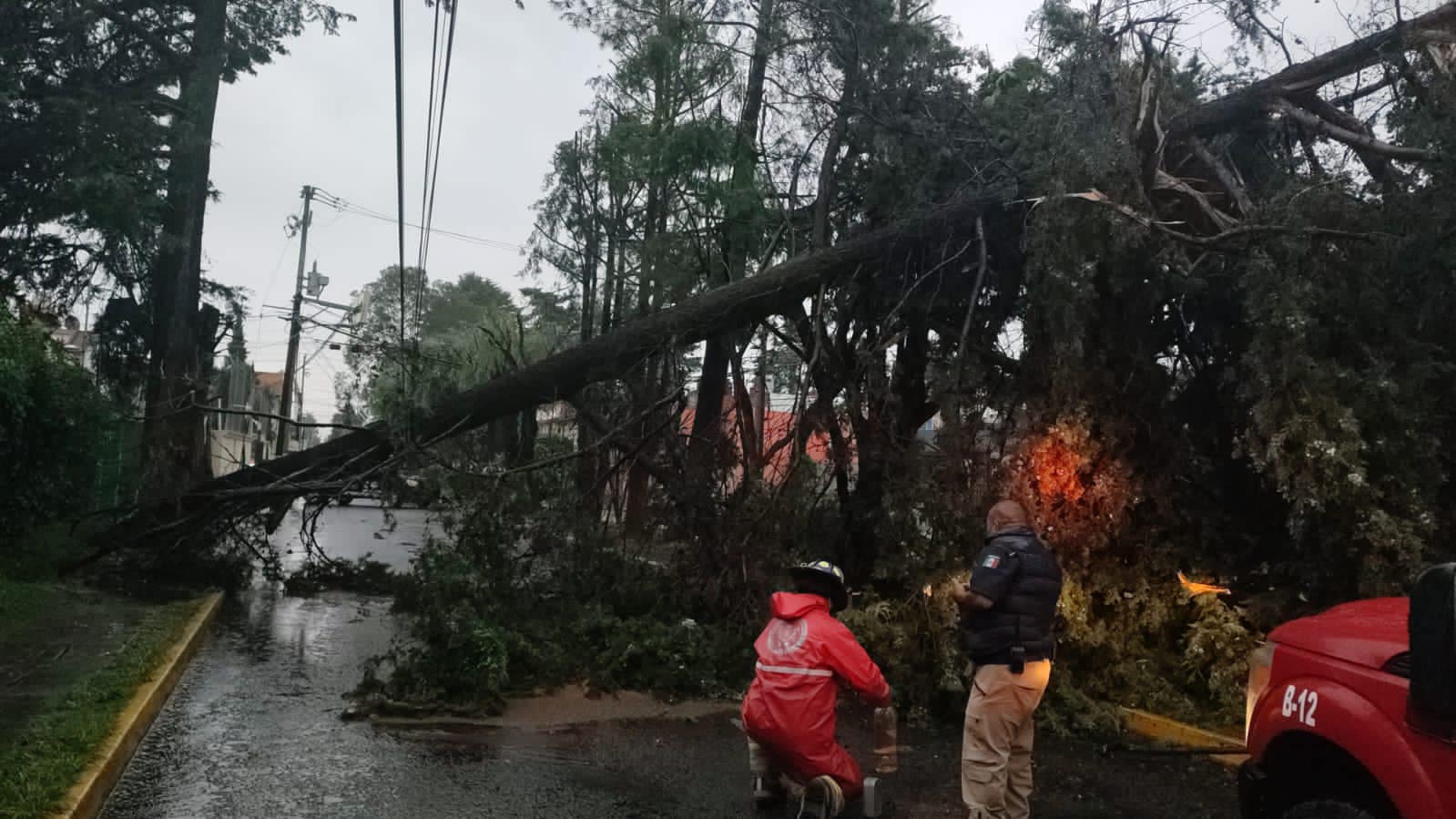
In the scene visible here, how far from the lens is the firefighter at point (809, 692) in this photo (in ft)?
17.2

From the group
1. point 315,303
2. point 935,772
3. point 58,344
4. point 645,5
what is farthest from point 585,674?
point 315,303

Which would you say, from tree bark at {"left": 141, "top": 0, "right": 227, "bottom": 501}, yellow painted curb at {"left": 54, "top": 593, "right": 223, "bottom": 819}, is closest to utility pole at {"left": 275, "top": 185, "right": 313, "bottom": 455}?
tree bark at {"left": 141, "top": 0, "right": 227, "bottom": 501}

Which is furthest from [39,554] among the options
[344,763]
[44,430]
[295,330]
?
[295,330]

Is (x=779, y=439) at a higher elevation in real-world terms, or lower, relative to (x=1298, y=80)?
lower

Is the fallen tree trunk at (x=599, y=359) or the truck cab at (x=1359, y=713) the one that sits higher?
the fallen tree trunk at (x=599, y=359)

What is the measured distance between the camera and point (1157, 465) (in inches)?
371

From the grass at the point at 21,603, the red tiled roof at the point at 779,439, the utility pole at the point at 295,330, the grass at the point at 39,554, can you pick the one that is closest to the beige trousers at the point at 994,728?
the red tiled roof at the point at 779,439

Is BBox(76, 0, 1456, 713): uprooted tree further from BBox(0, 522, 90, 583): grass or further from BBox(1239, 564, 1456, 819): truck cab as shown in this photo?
BBox(1239, 564, 1456, 819): truck cab

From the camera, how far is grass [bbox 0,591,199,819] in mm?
5152

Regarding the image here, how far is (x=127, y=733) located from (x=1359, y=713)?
20.4 ft

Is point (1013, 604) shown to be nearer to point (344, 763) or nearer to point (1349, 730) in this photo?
point (1349, 730)

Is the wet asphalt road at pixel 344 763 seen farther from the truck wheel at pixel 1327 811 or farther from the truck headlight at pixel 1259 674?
the truck wheel at pixel 1327 811

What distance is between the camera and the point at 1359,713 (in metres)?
3.54

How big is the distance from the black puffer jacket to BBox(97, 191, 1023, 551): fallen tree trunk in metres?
5.81
